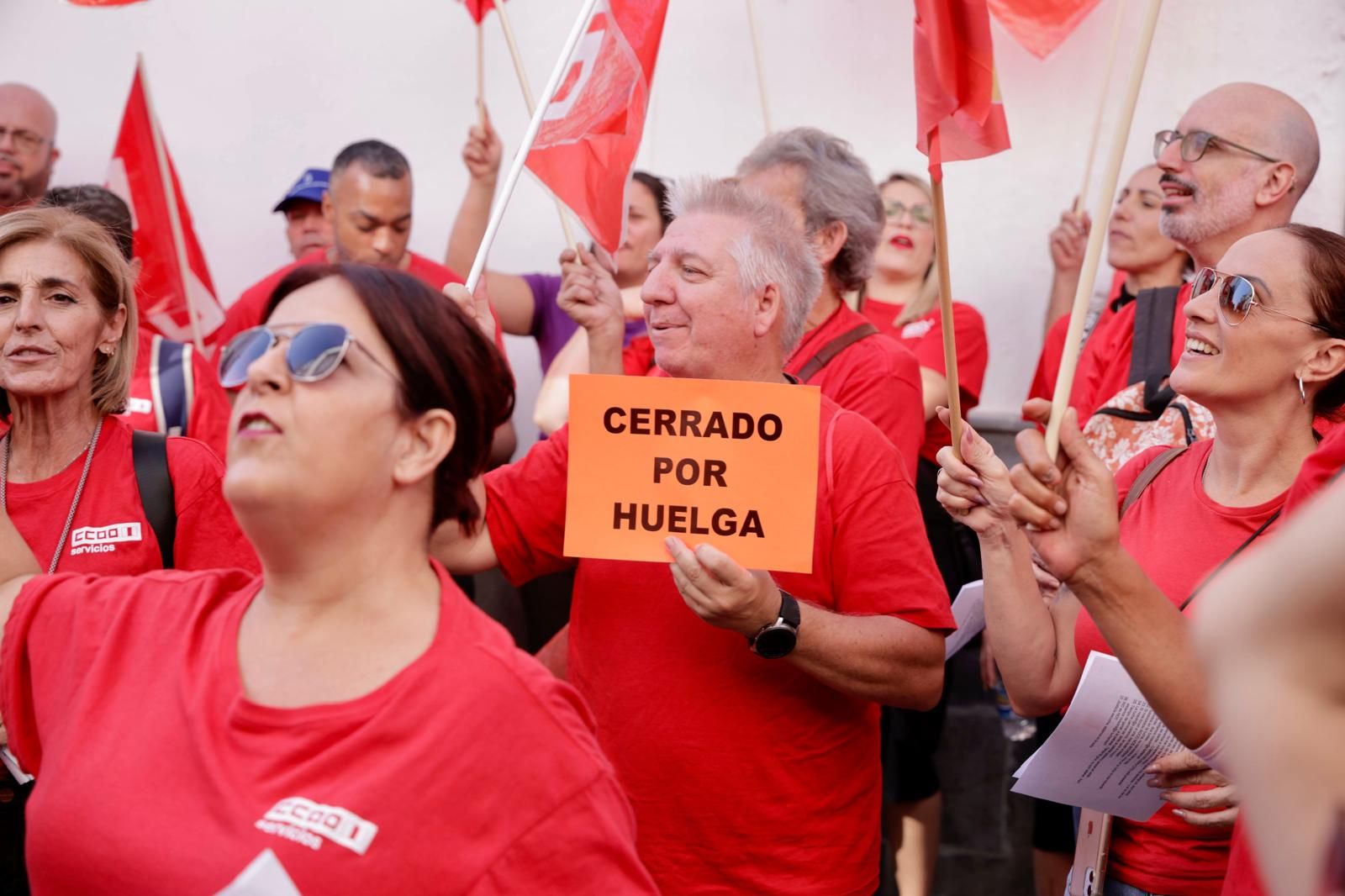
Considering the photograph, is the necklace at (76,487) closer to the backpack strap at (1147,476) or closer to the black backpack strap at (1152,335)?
the backpack strap at (1147,476)

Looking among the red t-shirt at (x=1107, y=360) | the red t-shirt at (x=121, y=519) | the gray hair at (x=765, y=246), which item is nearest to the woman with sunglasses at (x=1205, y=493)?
the gray hair at (x=765, y=246)

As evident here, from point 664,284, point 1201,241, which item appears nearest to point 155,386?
point 664,284

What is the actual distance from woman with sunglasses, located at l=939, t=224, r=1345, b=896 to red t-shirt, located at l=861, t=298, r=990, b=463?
1768mm

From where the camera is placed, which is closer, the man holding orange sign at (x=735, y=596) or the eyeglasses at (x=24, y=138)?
the man holding orange sign at (x=735, y=596)

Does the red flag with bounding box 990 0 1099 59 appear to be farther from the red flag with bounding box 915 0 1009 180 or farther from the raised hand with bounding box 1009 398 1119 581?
the raised hand with bounding box 1009 398 1119 581

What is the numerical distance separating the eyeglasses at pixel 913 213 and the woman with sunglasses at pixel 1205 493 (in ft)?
8.51

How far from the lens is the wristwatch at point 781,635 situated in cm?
264

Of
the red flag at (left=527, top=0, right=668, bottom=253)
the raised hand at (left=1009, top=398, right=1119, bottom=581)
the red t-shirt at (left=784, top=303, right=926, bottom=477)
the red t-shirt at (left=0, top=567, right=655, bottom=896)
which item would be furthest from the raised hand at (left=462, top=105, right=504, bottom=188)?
the red t-shirt at (left=0, top=567, right=655, bottom=896)

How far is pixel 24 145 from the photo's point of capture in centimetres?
584

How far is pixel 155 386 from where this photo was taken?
13.5 feet

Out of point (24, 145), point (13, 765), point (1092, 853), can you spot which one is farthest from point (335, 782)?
point (24, 145)

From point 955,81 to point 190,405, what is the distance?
2402 mm

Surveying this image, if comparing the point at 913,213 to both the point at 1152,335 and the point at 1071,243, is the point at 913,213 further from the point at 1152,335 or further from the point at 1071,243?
the point at 1152,335

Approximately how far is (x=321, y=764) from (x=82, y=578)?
0.57 m
